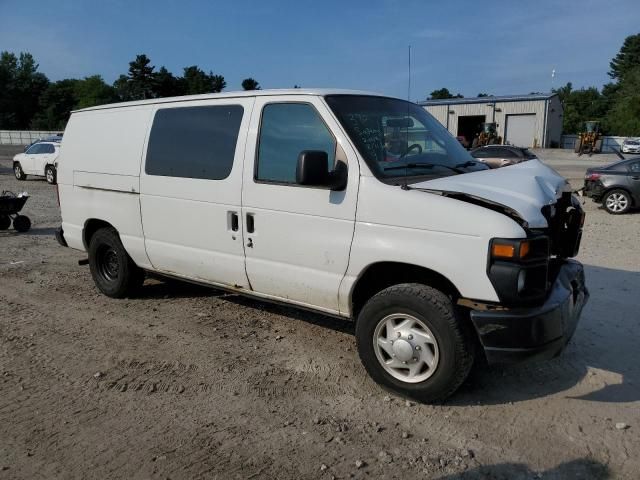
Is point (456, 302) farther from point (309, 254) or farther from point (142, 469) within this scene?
point (142, 469)

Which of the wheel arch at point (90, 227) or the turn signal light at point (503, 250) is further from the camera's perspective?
the wheel arch at point (90, 227)

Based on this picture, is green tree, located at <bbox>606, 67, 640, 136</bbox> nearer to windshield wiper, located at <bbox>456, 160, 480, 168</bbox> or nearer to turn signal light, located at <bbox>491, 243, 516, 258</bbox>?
windshield wiper, located at <bbox>456, 160, 480, 168</bbox>

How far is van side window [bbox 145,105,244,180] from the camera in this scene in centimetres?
449

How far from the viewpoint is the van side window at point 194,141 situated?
14.7ft

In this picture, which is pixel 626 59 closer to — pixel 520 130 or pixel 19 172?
pixel 520 130

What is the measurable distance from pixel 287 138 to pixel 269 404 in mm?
2030

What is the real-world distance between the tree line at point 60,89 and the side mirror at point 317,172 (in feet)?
232

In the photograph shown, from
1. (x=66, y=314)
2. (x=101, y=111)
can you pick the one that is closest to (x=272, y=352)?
(x=66, y=314)

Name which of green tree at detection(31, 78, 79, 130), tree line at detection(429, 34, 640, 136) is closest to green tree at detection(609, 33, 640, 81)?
tree line at detection(429, 34, 640, 136)

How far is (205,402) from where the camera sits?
3.69m

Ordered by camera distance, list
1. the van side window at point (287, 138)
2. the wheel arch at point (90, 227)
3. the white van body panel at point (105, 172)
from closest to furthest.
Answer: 1. the van side window at point (287, 138)
2. the white van body panel at point (105, 172)
3. the wheel arch at point (90, 227)

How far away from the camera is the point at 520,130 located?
4522 cm

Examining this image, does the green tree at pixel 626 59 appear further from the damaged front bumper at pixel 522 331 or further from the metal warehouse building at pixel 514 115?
the damaged front bumper at pixel 522 331

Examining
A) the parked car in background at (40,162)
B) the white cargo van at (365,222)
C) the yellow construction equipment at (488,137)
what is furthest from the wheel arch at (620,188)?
the yellow construction equipment at (488,137)
